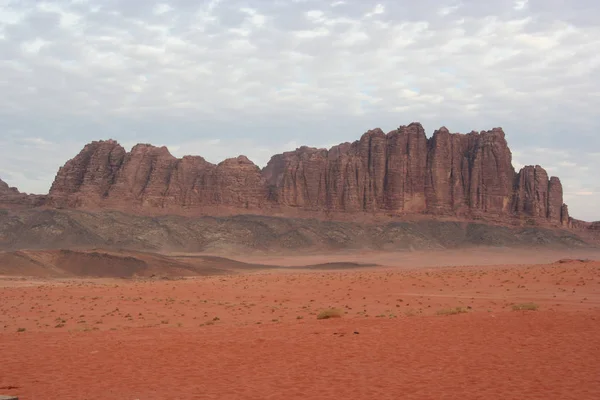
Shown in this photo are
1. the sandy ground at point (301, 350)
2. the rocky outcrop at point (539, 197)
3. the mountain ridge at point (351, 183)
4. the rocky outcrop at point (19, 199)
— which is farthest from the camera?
the rocky outcrop at point (539, 197)

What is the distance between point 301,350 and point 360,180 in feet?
318

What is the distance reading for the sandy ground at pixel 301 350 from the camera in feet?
39.1

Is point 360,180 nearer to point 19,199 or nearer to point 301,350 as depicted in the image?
point 19,199

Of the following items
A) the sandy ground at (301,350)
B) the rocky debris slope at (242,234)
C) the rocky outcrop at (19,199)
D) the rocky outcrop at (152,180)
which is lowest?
the sandy ground at (301,350)

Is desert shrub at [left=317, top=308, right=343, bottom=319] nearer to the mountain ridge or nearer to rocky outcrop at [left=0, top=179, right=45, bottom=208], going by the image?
the mountain ridge

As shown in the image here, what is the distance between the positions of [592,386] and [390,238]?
299 feet

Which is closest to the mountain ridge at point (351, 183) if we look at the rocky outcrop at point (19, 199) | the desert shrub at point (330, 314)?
the rocky outcrop at point (19, 199)

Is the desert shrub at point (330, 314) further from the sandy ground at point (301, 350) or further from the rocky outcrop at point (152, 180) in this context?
the rocky outcrop at point (152, 180)

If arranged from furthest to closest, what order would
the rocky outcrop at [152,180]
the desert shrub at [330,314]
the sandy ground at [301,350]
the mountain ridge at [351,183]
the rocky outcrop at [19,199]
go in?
1. the mountain ridge at [351,183]
2. the rocky outcrop at [152,180]
3. the rocky outcrop at [19,199]
4. the desert shrub at [330,314]
5. the sandy ground at [301,350]

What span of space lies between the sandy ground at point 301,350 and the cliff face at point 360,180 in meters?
76.4

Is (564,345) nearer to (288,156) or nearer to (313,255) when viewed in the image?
(313,255)

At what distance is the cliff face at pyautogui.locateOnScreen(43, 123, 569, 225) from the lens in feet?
350

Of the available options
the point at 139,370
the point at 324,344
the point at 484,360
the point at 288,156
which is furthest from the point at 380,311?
the point at 288,156

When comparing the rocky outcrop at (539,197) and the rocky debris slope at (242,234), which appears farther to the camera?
the rocky outcrop at (539,197)
